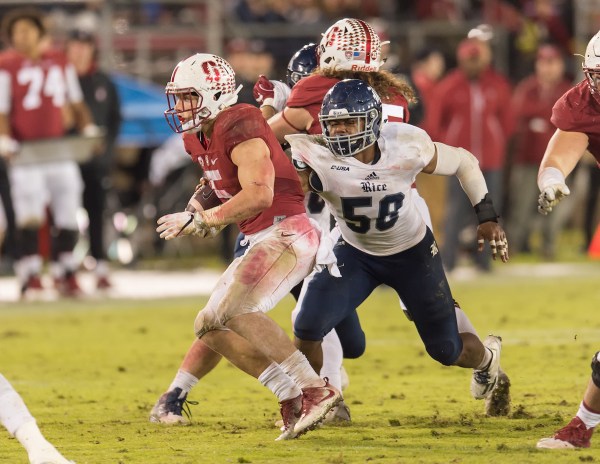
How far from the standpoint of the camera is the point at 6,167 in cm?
1321

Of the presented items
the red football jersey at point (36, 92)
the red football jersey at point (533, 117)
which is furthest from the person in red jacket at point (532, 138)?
the red football jersey at point (36, 92)

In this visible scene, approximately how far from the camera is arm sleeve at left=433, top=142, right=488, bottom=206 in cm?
666

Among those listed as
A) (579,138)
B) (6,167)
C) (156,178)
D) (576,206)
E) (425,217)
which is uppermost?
(579,138)

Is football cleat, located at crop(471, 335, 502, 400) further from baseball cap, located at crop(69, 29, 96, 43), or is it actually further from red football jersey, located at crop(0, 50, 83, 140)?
baseball cap, located at crop(69, 29, 96, 43)

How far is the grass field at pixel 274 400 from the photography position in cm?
620

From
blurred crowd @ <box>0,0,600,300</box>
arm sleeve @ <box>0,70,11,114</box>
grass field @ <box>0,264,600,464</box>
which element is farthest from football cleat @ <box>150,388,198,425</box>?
arm sleeve @ <box>0,70,11,114</box>

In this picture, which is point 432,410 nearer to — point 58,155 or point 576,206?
point 58,155

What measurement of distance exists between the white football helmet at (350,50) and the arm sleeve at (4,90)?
6.09m

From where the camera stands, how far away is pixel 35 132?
13.1 m

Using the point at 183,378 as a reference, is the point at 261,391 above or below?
below

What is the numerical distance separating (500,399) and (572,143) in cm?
142

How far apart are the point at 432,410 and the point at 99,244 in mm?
6833

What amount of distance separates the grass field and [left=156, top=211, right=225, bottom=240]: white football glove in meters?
0.92

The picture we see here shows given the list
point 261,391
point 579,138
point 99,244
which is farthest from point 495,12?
point 579,138
